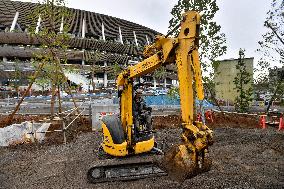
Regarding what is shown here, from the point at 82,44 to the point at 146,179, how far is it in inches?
2875

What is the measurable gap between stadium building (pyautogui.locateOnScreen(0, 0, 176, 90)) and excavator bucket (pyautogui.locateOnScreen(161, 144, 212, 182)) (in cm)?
5675

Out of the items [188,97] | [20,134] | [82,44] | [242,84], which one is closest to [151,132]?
[188,97]

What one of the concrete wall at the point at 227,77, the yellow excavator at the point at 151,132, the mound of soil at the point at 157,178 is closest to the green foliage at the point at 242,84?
the concrete wall at the point at 227,77

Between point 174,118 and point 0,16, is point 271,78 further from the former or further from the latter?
point 0,16

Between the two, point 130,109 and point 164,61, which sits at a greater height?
point 164,61

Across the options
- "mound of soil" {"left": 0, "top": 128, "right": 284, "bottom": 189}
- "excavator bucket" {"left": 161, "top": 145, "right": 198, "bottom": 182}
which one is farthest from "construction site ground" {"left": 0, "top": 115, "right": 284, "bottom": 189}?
"excavator bucket" {"left": 161, "top": 145, "right": 198, "bottom": 182}

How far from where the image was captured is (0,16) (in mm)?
78875

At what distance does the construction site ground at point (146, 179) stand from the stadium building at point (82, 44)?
4800 centimetres

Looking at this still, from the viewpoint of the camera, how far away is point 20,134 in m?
15.2

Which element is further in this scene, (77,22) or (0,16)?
(77,22)

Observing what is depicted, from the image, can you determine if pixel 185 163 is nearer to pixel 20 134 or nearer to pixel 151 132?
pixel 151 132

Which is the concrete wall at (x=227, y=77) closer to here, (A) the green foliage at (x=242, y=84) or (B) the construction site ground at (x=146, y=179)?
(A) the green foliage at (x=242, y=84)

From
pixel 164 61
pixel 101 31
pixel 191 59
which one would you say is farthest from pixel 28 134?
pixel 101 31

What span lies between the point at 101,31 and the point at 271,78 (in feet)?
228
